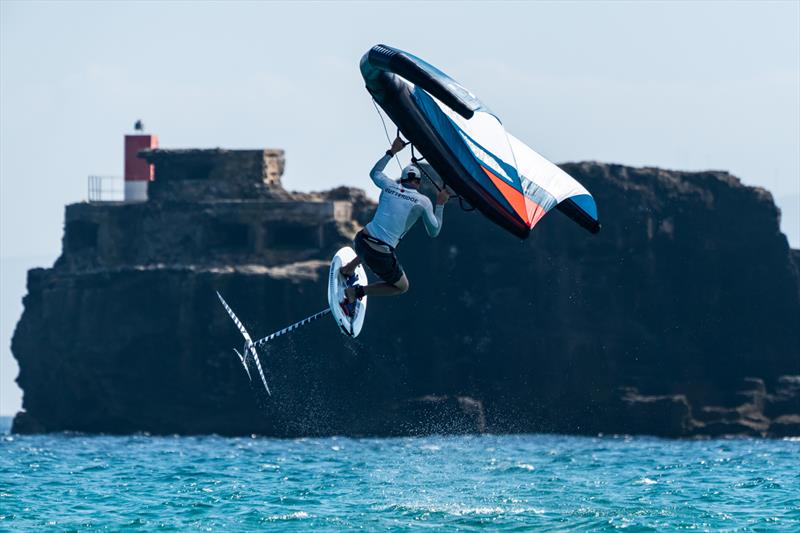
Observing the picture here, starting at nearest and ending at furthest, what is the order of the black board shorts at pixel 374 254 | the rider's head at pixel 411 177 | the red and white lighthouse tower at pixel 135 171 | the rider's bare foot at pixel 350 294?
1. the rider's head at pixel 411 177
2. the black board shorts at pixel 374 254
3. the rider's bare foot at pixel 350 294
4. the red and white lighthouse tower at pixel 135 171

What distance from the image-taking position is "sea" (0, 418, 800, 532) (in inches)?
1200

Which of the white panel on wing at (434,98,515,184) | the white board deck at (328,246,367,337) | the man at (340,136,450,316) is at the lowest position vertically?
the white board deck at (328,246,367,337)

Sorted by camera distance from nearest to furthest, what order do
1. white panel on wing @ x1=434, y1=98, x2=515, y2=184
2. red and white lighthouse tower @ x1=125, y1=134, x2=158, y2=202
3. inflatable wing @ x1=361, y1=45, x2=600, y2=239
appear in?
inflatable wing @ x1=361, y1=45, x2=600, y2=239
white panel on wing @ x1=434, y1=98, x2=515, y2=184
red and white lighthouse tower @ x1=125, y1=134, x2=158, y2=202

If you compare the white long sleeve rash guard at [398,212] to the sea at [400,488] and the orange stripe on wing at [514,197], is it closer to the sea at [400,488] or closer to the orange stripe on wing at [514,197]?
the orange stripe on wing at [514,197]

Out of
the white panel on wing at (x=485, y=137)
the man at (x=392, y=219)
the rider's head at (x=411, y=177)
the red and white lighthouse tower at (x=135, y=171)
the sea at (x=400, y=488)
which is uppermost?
the red and white lighthouse tower at (x=135, y=171)

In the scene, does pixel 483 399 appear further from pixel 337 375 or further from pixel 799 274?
pixel 799 274

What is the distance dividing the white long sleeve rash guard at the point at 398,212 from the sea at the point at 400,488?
244 inches

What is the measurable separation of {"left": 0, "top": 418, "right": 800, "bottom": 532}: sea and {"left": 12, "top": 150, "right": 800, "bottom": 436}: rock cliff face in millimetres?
13698

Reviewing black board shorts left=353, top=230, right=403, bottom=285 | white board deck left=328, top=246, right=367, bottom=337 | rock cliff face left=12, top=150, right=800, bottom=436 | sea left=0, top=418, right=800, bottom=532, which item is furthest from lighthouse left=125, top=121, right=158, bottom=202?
black board shorts left=353, top=230, right=403, bottom=285

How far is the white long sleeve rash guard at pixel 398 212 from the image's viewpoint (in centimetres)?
2567

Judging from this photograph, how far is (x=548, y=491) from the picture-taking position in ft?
122

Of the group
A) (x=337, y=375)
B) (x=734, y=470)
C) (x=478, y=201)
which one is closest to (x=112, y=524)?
(x=478, y=201)

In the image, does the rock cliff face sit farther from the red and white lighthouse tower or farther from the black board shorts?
the black board shorts

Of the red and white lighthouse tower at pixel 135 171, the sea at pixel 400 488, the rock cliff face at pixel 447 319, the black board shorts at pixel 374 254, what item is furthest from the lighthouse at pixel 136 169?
the black board shorts at pixel 374 254
